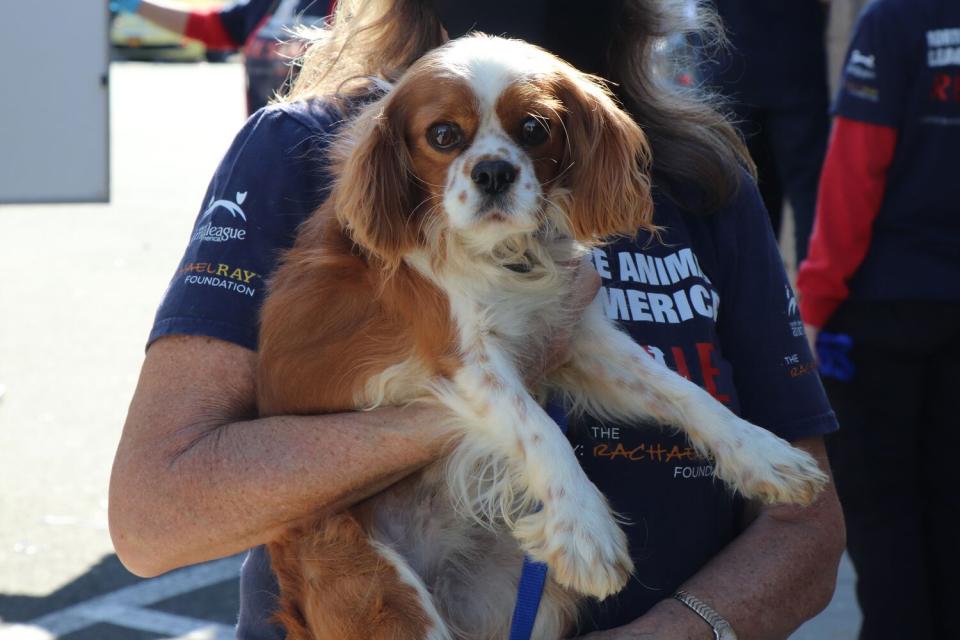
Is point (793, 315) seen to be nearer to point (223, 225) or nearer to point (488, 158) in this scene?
point (488, 158)

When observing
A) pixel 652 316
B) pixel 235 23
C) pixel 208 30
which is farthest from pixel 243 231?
pixel 208 30

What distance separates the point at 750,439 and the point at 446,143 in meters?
0.72

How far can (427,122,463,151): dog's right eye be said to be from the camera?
2.17m

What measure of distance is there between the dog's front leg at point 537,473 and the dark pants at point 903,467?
2.07 metres

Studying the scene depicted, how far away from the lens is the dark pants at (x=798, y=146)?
5922 mm

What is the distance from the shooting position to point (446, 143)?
86.0 inches

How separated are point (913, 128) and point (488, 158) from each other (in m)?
2.31

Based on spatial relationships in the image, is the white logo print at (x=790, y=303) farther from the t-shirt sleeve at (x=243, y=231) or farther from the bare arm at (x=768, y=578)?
the t-shirt sleeve at (x=243, y=231)

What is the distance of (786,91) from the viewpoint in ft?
19.4

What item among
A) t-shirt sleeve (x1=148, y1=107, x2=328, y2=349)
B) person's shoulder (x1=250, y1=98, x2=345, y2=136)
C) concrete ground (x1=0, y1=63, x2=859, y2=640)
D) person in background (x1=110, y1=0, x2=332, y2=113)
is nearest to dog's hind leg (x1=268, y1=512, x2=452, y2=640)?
t-shirt sleeve (x1=148, y1=107, x2=328, y2=349)

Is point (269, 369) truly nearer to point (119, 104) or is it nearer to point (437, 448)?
point (437, 448)

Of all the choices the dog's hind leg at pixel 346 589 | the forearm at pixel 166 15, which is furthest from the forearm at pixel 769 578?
the forearm at pixel 166 15

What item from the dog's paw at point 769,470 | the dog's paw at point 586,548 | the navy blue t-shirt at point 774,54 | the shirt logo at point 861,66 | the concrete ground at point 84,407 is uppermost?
the shirt logo at point 861,66

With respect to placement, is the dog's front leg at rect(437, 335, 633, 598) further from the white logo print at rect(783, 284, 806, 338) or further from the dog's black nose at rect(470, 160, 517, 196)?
the white logo print at rect(783, 284, 806, 338)
